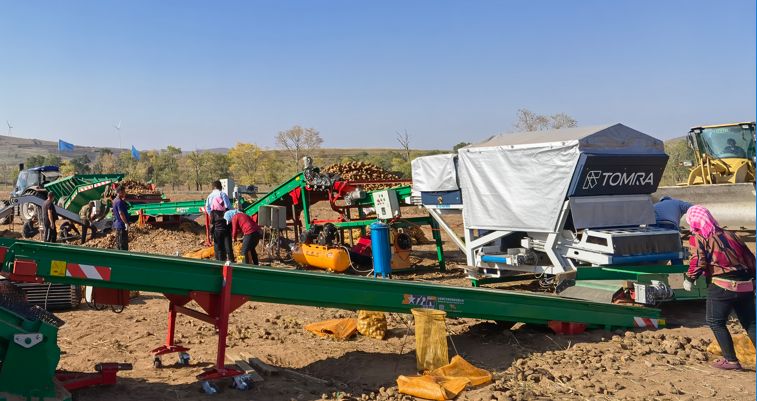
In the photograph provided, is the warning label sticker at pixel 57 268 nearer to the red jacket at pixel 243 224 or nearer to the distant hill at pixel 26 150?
the red jacket at pixel 243 224

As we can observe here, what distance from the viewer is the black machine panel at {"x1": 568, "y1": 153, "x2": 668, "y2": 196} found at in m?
8.38

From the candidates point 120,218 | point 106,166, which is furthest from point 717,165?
point 106,166

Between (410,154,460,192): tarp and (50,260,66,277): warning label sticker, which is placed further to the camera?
(410,154,460,192): tarp

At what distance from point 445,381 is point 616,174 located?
4.73m

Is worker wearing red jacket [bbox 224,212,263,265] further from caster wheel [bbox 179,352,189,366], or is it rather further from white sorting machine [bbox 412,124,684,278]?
caster wheel [bbox 179,352,189,366]

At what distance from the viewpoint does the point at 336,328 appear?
23.3ft

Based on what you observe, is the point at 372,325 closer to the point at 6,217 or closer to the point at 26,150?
the point at 6,217

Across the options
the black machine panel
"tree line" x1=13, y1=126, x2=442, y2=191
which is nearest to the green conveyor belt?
the black machine panel

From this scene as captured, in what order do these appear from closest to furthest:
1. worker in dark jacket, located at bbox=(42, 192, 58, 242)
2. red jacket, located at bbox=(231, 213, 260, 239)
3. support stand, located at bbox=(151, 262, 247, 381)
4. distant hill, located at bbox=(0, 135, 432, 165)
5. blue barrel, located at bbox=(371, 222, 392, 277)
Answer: support stand, located at bbox=(151, 262, 247, 381) → blue barrel, located at bbox=(371, 222, 392, 277) → red jacket, located at bbox=(231, 213, 260, 239) → worker in dark jacket, located at bbox=(42, 192, 58, 242) → distant hill, located at bbox=(0, 135, 432, 165)

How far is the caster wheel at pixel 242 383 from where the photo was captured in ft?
16.8

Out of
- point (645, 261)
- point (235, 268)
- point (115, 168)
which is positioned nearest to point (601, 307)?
point (645, 261)

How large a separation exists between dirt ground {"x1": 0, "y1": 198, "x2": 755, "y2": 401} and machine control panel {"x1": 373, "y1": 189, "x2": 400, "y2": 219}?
307 cm

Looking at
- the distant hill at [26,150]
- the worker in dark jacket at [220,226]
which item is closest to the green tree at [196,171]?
the worker in dark jacket at [220,226]

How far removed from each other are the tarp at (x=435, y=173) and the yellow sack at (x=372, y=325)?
377 cm
